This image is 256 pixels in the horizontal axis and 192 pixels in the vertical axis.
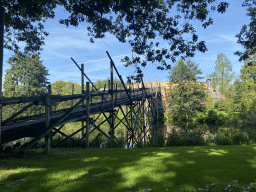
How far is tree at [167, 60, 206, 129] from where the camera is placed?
29.6 meters

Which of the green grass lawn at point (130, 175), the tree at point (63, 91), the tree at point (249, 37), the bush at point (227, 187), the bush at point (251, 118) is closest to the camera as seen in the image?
the bush at point (227, 187)

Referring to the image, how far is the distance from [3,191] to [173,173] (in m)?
2.82

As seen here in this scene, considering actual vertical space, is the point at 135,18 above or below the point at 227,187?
above

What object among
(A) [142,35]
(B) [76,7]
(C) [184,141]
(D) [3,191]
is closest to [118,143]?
(C) [184,141]

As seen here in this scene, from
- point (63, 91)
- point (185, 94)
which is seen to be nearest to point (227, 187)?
point (185, 94)

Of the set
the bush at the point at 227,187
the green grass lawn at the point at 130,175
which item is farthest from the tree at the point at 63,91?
the bush at the point at 227,187

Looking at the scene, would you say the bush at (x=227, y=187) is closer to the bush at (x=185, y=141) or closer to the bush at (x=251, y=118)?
the bush at (x=185, y=141)

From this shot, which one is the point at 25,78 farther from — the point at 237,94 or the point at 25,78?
the point at 237,94

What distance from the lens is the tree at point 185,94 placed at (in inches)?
1166

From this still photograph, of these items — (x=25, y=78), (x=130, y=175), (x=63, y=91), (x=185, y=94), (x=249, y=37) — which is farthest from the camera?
(x=63, y=91)

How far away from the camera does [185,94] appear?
2977 cm

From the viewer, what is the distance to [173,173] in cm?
384

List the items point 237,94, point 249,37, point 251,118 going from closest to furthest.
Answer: point 249,37, point 251,118, point 237,94

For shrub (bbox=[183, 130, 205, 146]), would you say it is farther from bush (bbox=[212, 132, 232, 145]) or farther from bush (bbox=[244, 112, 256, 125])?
bush (bbox=[244, 112, 256, 125])
